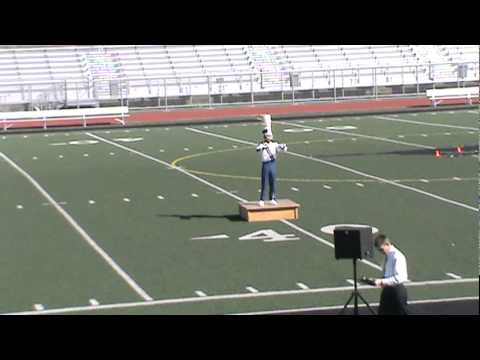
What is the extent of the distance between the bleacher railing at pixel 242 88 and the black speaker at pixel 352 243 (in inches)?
1384

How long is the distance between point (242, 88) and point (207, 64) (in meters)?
4.97

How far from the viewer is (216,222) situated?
1975 centimetres

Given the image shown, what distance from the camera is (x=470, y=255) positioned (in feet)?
53.6

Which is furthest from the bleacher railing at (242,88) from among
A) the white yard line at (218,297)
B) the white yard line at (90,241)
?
the white yard line at (218,297)

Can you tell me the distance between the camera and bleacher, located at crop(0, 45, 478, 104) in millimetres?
51562

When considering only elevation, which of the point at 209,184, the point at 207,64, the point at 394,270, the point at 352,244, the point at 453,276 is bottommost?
the point at 453,276

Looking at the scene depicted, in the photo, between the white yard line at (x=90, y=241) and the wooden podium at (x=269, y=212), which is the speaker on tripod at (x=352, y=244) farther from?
the wooden podium at (x=269, y=212)

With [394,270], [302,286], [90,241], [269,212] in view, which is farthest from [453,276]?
[90,241]

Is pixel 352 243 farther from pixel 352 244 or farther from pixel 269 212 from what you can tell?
pixel 269 212

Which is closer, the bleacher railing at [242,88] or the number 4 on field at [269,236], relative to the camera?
the number 4 on field at [269,236]

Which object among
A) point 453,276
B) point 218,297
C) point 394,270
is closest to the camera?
point 394,270

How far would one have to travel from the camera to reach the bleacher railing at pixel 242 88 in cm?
4853

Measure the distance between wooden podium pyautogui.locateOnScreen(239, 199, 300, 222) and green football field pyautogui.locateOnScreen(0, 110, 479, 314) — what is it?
0.21m
